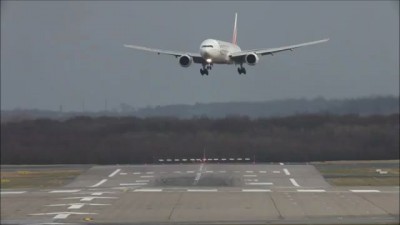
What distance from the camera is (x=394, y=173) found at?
55.1m

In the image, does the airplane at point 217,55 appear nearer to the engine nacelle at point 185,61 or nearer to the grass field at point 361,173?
the engine nacelle at point 185,61

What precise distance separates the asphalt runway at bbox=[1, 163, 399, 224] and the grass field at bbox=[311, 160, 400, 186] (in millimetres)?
1505

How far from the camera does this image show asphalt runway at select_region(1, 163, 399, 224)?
33125mm

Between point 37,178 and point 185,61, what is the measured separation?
3996 cm

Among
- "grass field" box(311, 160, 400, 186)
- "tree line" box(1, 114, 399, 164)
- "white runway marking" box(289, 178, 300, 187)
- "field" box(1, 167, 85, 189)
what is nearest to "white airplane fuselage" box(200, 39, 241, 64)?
"tree line" box(1, 114, 399, 164)

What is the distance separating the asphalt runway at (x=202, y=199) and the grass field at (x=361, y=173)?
1505mm

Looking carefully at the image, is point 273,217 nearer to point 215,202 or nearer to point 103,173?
point 215,202

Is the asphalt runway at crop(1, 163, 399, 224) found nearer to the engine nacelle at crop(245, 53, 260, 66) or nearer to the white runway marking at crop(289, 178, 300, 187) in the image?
the white runway marking at crop(289, 178, 300, 187)

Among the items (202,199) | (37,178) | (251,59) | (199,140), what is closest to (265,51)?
(251,59)

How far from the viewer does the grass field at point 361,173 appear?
162 feet

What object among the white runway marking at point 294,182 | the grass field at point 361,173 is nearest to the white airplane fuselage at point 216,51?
the white runway marking at point 294,182

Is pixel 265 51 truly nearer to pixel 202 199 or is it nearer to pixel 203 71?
pixel 203 71

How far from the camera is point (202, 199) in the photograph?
1587 inches


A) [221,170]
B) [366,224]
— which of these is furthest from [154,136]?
[221,170]
